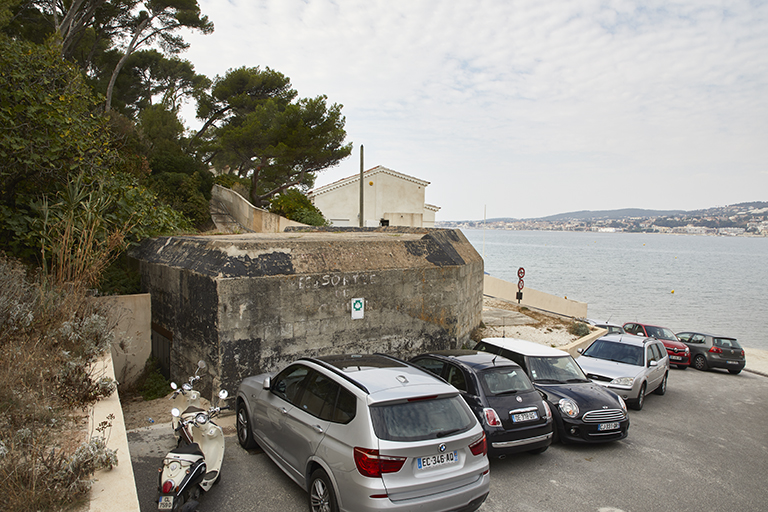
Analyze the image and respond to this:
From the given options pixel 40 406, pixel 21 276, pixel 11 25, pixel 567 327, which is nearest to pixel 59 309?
pixel 21 276

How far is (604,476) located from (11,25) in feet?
90.8

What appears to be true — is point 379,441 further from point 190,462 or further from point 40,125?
point 40,125

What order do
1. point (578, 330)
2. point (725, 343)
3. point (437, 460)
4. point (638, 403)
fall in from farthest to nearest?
point (725, 343)
point (578, 330)
point (638, 403)
point (437, 460)

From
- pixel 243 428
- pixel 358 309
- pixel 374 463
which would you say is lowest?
pixel 243 428

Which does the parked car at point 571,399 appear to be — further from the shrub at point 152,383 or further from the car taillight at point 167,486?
the shrub at point 152,383

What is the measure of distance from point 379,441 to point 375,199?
30960 millimetres

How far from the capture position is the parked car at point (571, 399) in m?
7.53

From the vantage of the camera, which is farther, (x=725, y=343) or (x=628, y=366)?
(x=725, y=343)

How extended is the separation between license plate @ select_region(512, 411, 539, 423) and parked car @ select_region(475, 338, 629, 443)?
1.09 metres

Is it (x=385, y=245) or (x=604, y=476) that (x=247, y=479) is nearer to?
(x=604, y=476)

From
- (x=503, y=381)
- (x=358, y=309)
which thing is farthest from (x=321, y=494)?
(x=358, y=309)

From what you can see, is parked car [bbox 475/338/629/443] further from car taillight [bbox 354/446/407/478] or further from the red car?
the red car

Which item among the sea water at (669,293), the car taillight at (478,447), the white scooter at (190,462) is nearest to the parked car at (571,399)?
the car taillight at (478,447)

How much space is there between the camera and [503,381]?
711 cm
